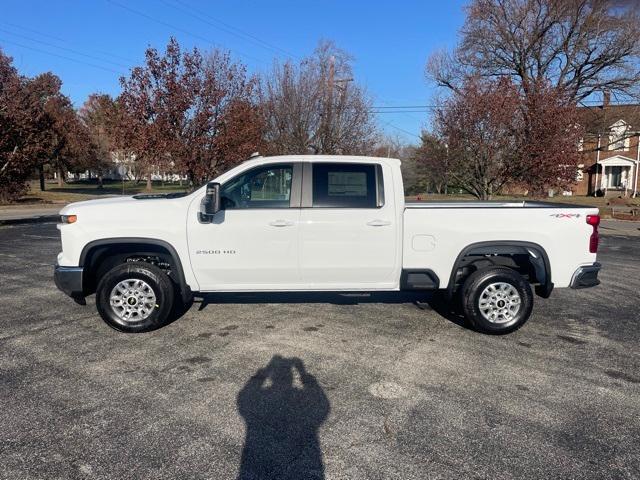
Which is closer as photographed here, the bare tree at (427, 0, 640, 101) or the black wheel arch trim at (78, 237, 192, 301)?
the black wheel arch trim at (78, 237, 192, 301)

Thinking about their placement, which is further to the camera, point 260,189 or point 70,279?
point 260,189

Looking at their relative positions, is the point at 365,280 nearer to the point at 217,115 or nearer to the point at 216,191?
the point at 216,191

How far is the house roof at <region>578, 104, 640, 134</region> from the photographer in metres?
29.2

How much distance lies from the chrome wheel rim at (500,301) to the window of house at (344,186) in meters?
1.63

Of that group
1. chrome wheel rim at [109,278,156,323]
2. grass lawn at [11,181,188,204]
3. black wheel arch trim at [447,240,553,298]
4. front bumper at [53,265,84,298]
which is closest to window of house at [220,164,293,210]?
chrome wheel rim at [109,278,156,323]

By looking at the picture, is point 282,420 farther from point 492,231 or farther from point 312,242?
point 492,231

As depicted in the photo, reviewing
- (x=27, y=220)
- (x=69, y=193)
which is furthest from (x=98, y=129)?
(x=27, y=220)

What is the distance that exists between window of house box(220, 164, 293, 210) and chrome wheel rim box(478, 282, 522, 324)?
2.48 meters

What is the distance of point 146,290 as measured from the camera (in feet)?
18.3

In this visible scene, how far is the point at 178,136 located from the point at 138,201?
10.2m

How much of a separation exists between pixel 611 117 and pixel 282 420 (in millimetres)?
32803

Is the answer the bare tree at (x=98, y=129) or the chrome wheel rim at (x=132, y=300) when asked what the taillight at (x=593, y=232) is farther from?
the bare tree at (x=98, y=129)

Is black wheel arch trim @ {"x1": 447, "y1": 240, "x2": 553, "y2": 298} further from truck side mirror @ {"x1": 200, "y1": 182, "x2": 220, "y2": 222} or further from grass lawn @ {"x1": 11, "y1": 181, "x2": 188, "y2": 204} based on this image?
grass lawn @ {"x1": 11, "y1": 181, "x2": 188, "y2": 204}

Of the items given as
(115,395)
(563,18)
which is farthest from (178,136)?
(563,18)
